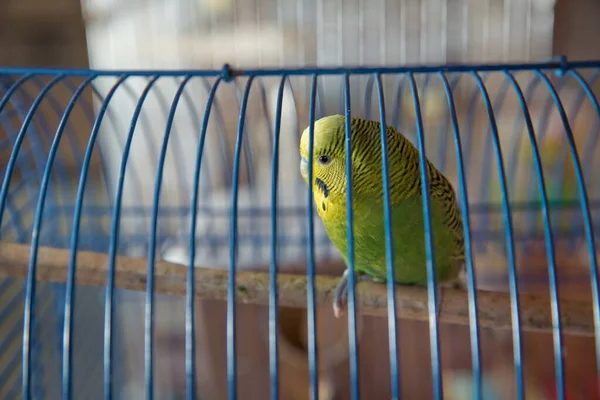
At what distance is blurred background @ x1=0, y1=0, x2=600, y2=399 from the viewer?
1.45 m

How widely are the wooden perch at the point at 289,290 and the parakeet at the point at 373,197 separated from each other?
7 centimetres

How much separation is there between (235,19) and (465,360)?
1.67 metres

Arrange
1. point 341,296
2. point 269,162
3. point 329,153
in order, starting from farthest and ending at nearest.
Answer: point 269,162 → point 341,296 → point 329,153

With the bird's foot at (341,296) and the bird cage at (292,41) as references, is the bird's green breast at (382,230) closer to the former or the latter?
the bird's foot at (341,296)

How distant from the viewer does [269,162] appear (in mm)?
2006

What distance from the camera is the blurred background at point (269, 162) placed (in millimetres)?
1449

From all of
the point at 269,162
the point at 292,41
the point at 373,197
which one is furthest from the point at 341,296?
the point at 292,41

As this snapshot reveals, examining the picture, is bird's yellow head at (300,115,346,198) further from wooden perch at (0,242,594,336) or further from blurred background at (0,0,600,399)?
blurred background at (0,0,600,399)

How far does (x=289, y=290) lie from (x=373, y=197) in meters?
0.24

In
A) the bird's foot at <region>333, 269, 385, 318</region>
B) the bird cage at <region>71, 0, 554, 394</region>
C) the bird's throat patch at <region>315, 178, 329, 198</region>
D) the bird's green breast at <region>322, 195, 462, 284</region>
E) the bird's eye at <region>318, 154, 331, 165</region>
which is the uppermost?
the bird cage at <region>71, 0, 554, 394</region>

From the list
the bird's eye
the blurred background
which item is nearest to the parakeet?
the bird's eye

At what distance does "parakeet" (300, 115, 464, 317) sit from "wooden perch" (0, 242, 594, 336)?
68mm

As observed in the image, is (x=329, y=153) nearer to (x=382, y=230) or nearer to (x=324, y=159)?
(x=324, y=159)

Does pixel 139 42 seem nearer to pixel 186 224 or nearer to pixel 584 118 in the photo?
pixel 186 224
